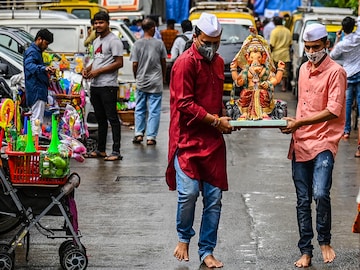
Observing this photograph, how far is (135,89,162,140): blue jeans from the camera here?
47.3 ft

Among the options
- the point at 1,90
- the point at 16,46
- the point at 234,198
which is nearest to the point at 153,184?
the point at 234,198

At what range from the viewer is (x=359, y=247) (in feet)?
27.3

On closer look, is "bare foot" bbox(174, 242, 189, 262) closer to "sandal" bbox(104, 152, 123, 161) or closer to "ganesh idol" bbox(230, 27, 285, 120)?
"ganesh idol" bbox(230, 27, 285, 120)

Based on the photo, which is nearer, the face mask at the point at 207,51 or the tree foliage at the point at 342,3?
the face mask at the point at 207,51

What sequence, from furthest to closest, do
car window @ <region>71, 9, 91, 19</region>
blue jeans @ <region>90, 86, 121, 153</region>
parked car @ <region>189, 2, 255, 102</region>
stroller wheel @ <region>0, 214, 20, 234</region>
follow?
car window @ <region>71, 9, 91, 19</region>, parked car @ <region>189, 2, 255, 102</region>, blue jeans @ <region>90, 86, 121, 153</region>, stroller wheel @ <region>0, 214, 20, 234</region>

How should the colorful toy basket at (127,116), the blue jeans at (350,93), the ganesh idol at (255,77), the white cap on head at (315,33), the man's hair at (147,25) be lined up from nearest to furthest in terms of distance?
the white cap on head at (315,33), the ganesh idol at (255,77), the man's hair at (147,25), the blue jeans at (350,93), the colorful toy basket at (127,116)

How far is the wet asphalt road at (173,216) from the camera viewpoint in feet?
25.9

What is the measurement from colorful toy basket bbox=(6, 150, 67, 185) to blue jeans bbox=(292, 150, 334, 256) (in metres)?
1.90

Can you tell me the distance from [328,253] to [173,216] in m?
2.23

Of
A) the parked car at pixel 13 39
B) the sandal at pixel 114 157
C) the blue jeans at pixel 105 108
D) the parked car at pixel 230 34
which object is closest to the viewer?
the blue jeans at pixel 105 108

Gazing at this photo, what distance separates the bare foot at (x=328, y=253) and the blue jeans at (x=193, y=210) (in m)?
0.89

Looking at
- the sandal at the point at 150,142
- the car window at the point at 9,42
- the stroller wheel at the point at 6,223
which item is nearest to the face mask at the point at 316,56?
the stroller wheel at the point at 6,223

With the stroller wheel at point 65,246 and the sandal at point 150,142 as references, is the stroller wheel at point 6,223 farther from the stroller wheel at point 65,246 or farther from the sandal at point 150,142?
the sandal at point 150,142

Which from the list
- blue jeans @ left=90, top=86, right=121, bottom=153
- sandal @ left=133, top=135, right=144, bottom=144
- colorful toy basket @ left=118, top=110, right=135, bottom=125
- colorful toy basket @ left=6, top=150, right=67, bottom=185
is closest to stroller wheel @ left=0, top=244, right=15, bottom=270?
colorful toy basket @ left=6, top=150, right=67, bottom=185
